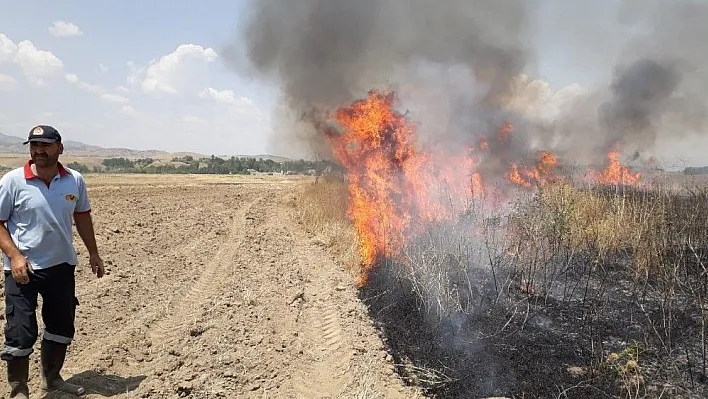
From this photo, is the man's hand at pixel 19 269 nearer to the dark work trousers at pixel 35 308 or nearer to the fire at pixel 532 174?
the dark work trousers at pixel 35 308

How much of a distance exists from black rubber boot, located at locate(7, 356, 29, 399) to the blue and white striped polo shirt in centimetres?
67

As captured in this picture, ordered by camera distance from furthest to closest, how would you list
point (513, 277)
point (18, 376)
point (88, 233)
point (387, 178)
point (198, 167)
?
point (198, 167) → point (387, 178) → point (513, 277) → point (88, 233) → point (18, 376)

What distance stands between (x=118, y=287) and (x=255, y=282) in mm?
1800

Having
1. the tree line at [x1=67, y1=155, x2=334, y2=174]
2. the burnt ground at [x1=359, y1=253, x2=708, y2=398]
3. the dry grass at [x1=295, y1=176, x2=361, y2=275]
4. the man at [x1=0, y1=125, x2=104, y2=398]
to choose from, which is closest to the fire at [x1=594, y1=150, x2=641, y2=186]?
the dry grass at [x1=295, y1=176, x2=361, y2=275]

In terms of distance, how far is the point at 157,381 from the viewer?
150 inches

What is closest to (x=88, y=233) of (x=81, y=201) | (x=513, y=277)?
(x=81, y=201)

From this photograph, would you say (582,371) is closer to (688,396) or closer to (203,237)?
(688,396)

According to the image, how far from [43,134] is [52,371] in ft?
5.85

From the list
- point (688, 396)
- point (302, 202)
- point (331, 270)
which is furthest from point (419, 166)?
point (688, 396)

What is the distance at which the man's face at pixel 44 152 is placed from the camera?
129 inches

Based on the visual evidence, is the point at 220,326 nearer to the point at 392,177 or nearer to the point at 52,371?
the point at 52,371

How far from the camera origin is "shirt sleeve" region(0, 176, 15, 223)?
320 cm

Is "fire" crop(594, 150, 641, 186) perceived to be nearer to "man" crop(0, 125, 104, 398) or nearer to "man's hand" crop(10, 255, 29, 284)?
"man" crop(0, 125, 104, 398)

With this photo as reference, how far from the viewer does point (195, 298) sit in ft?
19.5
